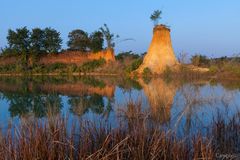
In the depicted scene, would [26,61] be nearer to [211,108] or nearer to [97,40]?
[97,40]

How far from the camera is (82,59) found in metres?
43.6

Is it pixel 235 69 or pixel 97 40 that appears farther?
pixel 97 40

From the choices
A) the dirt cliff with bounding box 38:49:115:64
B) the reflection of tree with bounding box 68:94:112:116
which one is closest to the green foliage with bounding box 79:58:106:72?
the dirt cliff with bounding box 38:49:115:64

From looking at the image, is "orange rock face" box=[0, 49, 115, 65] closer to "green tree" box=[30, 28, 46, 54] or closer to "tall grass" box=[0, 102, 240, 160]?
"green tree" box=[30, 28, 46, 54]

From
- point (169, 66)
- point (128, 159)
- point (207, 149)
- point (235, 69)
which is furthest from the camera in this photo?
point (169, 66)

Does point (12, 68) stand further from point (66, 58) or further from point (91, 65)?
point (91, 65)

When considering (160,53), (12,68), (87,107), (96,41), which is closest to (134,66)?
(160,53)

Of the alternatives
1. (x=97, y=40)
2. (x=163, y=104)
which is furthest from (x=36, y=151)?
(x=97, y=40)

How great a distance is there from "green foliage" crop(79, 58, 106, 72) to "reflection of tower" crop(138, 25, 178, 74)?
6.72 metres

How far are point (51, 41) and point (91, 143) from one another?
127 ft

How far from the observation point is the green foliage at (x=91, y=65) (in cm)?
4016

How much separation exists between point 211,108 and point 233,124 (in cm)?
239

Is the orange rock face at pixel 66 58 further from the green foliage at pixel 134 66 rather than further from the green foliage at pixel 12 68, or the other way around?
the green foliage at pixel 134 66

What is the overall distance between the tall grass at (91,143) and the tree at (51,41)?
38194 millimetres
